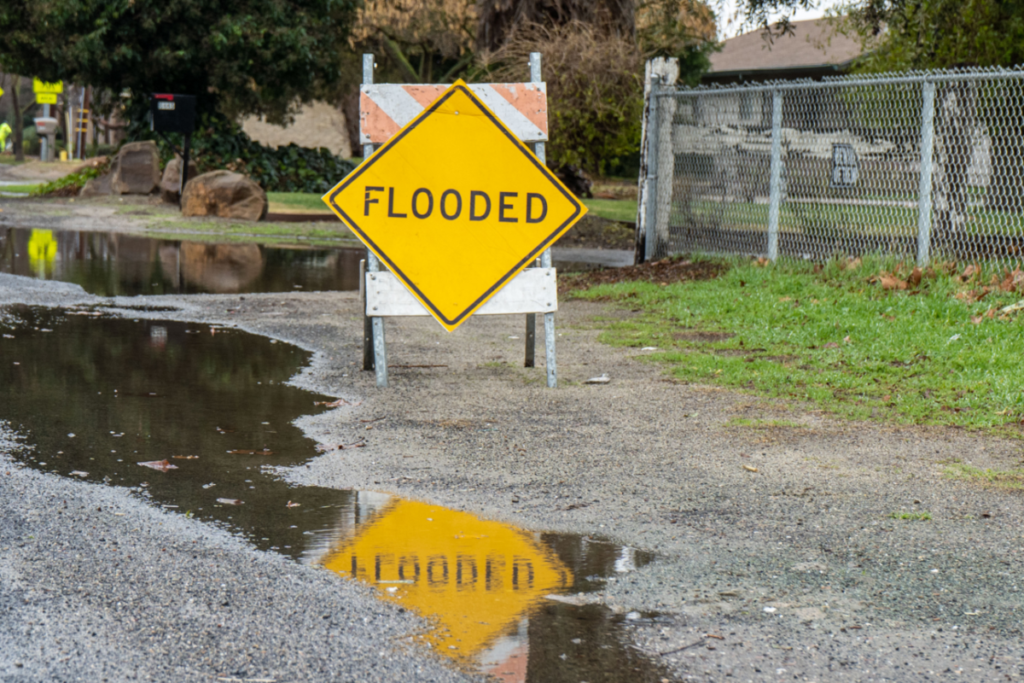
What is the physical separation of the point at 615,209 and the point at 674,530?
21.3 meters

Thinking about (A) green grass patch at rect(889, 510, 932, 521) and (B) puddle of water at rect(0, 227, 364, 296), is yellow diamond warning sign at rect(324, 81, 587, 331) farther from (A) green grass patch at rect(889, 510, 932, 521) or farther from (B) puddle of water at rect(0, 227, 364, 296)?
(B) puddle of water at rect(0, 227, 364, 296)

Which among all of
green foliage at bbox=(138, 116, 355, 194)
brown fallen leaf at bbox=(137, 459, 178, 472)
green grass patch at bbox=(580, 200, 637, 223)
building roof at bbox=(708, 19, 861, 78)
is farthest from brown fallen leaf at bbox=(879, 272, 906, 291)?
building roof at bbox=(708, 19, 861, 78)

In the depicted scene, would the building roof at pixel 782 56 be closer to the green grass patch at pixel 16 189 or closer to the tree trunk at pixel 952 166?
the green grass patch at pixel 16 189

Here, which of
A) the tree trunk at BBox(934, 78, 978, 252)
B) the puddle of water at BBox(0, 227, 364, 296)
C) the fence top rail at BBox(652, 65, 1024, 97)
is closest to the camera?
the fence top rail at BBox(652, 65, 1024, 97)

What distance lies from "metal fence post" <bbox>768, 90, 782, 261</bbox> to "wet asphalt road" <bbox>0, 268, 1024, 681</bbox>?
4811mm

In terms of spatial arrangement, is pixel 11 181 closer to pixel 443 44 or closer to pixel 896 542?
pixel 443 44

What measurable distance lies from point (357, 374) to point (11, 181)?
32.1m

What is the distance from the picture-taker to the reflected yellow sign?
3260mm

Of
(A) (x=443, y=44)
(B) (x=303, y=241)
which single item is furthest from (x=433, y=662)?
(A) (x=443, y=44)

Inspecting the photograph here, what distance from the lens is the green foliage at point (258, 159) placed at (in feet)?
87.3

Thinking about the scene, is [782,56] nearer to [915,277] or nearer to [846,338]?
[915,277]

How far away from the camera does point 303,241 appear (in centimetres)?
1820

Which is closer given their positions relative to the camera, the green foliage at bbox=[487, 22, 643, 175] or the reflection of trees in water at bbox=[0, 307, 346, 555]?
the reflection of trees in water at bbox=[0, 307, 346, 555]

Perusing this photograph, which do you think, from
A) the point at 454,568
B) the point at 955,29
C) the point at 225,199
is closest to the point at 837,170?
the point at 955,29
